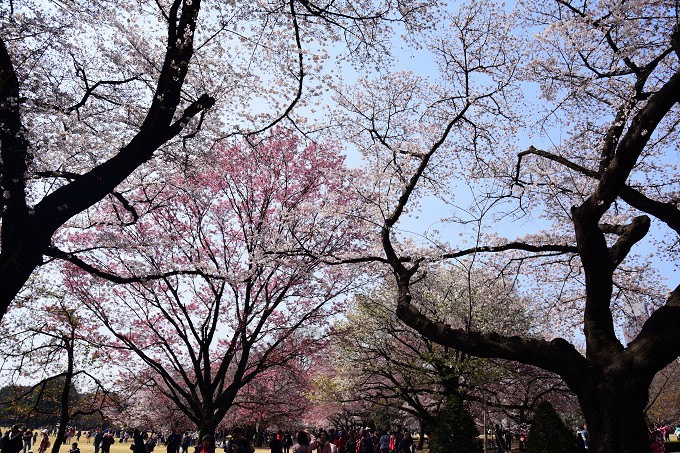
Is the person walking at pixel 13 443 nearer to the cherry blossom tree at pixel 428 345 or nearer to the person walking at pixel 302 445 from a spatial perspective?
the cherry blossom tree at pixel 428 345

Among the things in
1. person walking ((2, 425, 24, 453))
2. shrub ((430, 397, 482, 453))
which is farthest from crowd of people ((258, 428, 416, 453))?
person walking ((2, 425, 24, 453))

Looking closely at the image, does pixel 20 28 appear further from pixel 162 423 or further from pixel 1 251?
pixel 162 423

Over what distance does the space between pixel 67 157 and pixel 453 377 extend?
12910 millimetres

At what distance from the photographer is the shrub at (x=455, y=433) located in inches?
483

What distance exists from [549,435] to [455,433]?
2681mm

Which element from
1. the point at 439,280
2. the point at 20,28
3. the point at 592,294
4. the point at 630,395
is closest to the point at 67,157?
the point at 20,28

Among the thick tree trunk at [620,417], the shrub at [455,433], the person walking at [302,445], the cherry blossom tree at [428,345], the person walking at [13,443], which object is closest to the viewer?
the thick tree trunk at [620,417]

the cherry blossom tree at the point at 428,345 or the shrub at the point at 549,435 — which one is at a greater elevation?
the cherry blossom tree at the point at 428,345

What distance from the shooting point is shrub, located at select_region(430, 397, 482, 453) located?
12.3 meters

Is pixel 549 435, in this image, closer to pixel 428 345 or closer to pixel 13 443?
pixel 428 345

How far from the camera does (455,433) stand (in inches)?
487

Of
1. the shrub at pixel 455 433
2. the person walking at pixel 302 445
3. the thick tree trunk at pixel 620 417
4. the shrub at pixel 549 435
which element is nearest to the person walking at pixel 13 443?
the person walking at pixel 302 445

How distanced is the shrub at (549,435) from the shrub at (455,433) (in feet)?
6.38

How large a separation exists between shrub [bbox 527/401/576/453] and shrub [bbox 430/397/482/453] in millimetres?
1944
